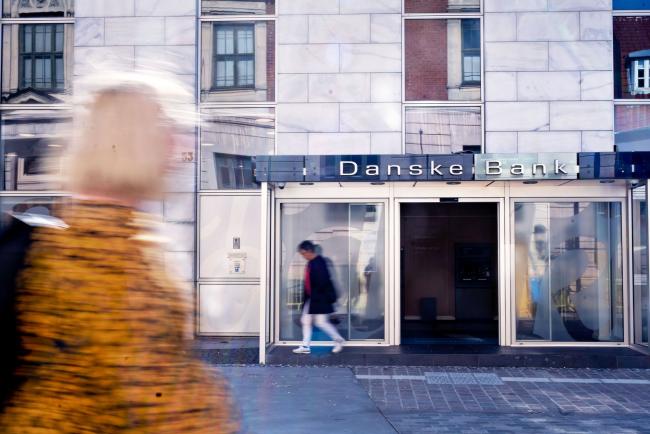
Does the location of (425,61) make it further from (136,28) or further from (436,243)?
(436,243)

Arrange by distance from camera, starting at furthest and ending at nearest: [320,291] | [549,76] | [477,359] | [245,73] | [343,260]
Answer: [245,73], [549,76], [343,260], [320,291], [477,359]

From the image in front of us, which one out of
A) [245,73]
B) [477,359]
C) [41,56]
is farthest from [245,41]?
[477,359]

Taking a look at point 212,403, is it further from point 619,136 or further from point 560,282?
point 619,136

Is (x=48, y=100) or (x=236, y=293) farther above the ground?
(x=48, y=100)

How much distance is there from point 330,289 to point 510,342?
3.06 metres

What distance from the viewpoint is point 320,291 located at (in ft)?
38.2

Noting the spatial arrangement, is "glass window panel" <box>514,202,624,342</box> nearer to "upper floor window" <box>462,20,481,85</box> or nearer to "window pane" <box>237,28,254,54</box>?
"upper floor window" <box>462,20,481,85</box>

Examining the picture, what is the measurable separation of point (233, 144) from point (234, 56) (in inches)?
62.4

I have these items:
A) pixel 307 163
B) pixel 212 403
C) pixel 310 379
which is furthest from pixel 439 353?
pixel 212 403

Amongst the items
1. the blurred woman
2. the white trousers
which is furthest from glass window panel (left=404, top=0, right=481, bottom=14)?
the blurred woman

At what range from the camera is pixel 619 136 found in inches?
505

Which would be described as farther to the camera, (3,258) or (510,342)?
(510,342)

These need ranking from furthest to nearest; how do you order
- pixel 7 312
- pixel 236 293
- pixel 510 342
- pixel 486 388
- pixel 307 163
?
pixel 236 293 < pixel 510 342 < pixel 307 163 < pixel 486 388 < pixel 7 312

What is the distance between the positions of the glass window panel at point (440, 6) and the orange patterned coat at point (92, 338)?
39.6 ft
